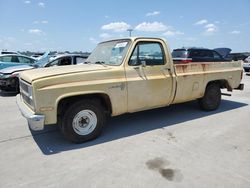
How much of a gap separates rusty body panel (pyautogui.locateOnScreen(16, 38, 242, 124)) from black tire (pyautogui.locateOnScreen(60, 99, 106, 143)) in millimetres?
202

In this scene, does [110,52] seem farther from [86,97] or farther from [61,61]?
[61,61]

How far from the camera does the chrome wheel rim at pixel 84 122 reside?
4.55 metres

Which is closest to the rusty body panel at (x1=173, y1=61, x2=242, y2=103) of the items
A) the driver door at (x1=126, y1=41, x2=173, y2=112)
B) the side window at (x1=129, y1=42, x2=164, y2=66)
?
the driver door at (x1=126, y1=41, x2=173, y2=112)

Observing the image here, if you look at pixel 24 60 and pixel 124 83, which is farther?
pixel 24 60

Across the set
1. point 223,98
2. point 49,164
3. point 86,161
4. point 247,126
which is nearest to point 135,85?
point 86,161

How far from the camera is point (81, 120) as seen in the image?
15.1 ft

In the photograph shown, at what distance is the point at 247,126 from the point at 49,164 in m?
4.42

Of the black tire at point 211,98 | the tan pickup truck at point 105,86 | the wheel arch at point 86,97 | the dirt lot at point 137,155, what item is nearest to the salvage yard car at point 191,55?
the black tire at point 211,98

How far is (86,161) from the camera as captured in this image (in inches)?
153

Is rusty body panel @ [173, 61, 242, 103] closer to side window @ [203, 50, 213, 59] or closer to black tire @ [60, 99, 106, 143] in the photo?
black tire @ [60, 99, 106, 143]

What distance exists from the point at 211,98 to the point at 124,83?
3222 millimetres

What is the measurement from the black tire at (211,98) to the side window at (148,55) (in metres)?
2.05

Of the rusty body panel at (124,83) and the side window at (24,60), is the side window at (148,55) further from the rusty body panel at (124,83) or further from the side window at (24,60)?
the side window at (24,60)

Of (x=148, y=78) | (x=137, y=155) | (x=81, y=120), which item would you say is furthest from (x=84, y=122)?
(x=148, y=78)
